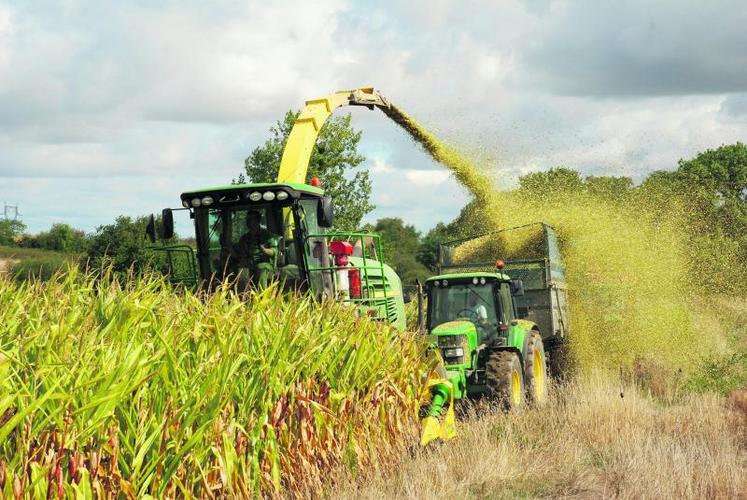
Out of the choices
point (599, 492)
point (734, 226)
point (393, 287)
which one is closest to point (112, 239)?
point (393, 287)

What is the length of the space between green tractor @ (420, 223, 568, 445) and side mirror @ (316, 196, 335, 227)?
5.01 ft

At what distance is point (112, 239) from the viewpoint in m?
18.6

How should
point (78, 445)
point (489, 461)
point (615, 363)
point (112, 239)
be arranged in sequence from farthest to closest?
point (112, 239) → point (615, 363) → point (489, 461) → point (78, 445)

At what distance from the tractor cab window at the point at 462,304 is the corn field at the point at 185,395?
9.41 ft

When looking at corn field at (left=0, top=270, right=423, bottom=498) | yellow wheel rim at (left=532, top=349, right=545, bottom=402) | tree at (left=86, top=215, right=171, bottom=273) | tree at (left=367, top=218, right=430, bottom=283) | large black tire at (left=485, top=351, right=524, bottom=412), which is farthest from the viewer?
tree at (left=367, top=218, right=430, bottom=283)

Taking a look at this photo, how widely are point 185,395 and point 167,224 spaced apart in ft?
14.2

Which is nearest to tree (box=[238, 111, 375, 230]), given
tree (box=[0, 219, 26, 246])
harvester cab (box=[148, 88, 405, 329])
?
harvester cab (box=[148, 88, 405, 329])

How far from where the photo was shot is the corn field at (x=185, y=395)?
4395 millimetres

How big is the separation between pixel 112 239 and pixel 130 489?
1458 cm

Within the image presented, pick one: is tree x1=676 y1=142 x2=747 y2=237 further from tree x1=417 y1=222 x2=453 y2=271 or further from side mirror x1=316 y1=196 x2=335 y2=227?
side mirror x1=316 y1=196 x2=335 y2=227

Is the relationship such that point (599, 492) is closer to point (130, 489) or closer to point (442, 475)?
point (442, 475)

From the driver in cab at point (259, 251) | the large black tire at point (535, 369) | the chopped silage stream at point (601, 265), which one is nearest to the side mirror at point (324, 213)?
the driver in cab at point (259, 251)

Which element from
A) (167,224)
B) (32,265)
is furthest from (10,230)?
(167,224)

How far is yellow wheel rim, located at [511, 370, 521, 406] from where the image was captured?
31.2 feet
